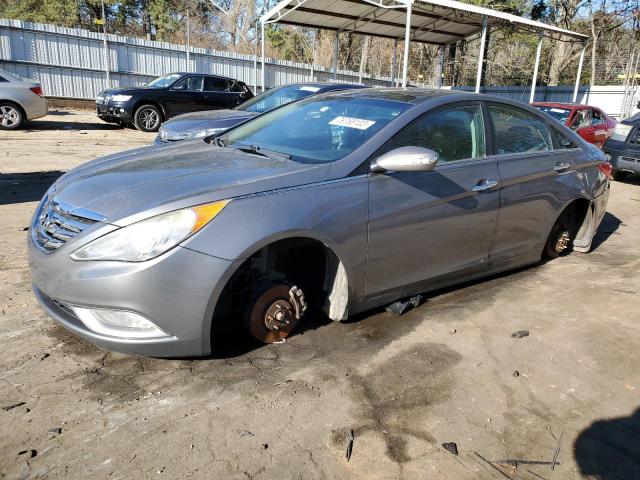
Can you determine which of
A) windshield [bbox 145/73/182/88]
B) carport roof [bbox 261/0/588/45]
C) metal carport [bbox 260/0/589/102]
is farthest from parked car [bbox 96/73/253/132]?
carport roof [bbox 261/0/588/45]

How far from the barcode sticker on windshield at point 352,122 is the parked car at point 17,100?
12.2 meters

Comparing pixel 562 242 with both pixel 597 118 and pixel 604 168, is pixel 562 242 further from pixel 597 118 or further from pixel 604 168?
pixel 597 118

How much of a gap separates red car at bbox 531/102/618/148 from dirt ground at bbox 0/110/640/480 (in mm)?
8555

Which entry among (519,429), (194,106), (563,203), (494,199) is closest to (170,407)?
(519,429)

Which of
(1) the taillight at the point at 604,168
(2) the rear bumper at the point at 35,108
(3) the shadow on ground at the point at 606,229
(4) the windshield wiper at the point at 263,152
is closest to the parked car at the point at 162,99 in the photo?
(2) the rear bumper at the point at 35,108

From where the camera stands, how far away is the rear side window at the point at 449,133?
351 centimetres

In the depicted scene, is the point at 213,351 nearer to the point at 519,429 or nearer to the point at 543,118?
the point at 519,429

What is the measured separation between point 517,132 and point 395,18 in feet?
47.8

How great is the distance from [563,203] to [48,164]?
8207 millimetres

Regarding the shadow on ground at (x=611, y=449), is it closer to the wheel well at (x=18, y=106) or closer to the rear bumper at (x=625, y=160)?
the rear bumper at (x=625, y=160)

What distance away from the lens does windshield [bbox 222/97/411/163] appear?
3.41 metres

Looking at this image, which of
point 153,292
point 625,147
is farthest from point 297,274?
point 625,147

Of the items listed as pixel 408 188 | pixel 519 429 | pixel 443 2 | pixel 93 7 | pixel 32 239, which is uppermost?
pixel 93 7

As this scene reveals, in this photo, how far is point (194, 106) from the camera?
14891 mm
